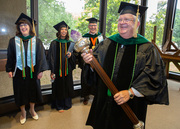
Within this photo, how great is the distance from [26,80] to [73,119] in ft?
3.92

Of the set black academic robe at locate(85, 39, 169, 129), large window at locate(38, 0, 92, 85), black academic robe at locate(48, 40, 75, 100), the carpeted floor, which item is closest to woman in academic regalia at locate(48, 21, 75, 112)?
black academic robe at locate(48, 40, 75, 100)

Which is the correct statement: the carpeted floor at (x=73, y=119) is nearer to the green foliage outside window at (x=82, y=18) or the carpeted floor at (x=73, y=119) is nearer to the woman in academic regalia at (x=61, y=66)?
the woman in academic regalia at (x=61, y=66)

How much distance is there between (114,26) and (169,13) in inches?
103

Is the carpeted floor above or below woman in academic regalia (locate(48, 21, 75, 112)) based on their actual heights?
below

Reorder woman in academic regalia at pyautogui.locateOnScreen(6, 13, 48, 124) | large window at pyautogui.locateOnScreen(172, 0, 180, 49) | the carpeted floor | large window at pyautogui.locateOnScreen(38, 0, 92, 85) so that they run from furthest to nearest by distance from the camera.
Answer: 1. large window at pyautogui.locateOnScreen(172, 0, 180, 49)
2. large window at pyautogui.locateOnScreen(38, 0, 92, 85)
3. the carpeted floor
4. woman in academic regalia at pyautogui.locateOnScreen(6, 13, 48, 124)

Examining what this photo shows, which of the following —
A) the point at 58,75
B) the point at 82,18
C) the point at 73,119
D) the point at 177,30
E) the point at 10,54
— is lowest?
the point at 73,119

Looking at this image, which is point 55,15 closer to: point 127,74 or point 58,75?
point 58,75

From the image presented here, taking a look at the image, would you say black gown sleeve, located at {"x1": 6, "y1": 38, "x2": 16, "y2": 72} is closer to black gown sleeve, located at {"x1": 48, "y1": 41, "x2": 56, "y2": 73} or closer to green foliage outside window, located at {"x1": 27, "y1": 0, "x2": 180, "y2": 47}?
black gown sleeve, located at {"x1": 48, "y1": 41, "x2": 56, "y2": 73}

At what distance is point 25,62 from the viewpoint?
7.55 feet

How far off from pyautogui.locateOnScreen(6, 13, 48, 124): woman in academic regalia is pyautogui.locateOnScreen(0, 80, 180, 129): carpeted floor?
0.82ft

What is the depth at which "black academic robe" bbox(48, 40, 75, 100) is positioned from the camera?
278 centimetres

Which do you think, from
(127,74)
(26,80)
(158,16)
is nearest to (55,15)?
(26,80)

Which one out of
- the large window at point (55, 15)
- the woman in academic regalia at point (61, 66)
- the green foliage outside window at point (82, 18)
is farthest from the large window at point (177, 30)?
the woman in academic regalia at point (61, 66)

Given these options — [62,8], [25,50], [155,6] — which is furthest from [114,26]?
[25,50]
